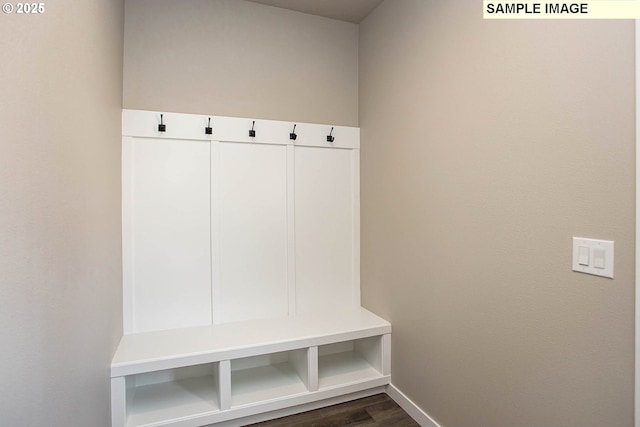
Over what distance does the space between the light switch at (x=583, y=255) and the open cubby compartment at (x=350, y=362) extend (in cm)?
136

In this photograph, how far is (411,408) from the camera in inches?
77.3

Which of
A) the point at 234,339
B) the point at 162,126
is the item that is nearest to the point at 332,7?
the point at 162,126

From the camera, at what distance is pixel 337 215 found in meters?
2.52

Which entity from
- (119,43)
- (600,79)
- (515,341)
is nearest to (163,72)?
(119,43)

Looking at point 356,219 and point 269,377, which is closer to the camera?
point 269,377

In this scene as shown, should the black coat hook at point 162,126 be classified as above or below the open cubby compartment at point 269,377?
above

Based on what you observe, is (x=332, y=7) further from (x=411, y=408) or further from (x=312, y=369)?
(x=411, y=408)

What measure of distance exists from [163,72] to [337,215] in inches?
60.6

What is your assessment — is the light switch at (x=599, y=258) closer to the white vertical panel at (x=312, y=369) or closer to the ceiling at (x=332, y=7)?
the white vertical panel at (x=312, y=369)

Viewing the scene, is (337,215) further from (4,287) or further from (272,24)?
(4,287)

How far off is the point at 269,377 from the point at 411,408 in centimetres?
92

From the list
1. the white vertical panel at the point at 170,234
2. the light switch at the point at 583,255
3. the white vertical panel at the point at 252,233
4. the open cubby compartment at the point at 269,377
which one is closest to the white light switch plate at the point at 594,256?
the light switch at the point at 583,255

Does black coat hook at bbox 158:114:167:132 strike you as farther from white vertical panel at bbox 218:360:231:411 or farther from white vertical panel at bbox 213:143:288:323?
white vertical panel at bbox 218:360:231:411

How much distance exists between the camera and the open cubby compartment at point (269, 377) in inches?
75.7
